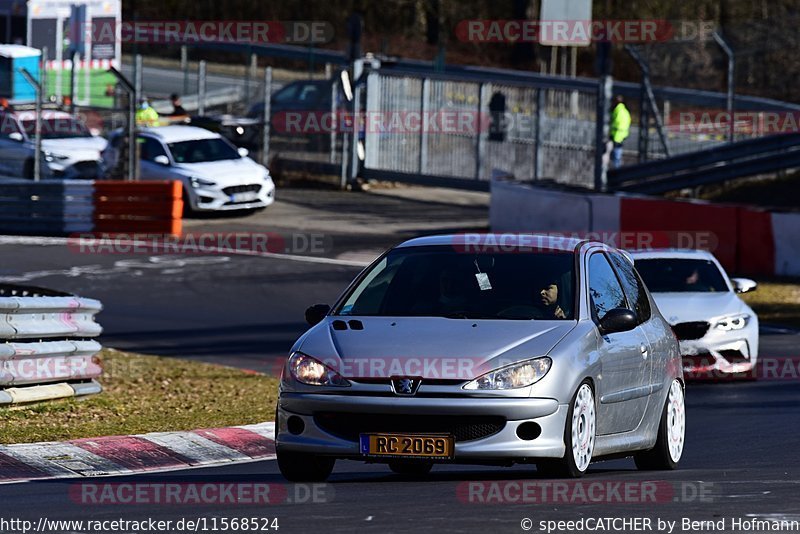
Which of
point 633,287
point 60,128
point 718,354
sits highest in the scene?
point 633,287

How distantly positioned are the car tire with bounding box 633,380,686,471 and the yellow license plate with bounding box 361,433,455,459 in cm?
198

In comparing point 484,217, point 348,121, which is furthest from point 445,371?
point 348,121

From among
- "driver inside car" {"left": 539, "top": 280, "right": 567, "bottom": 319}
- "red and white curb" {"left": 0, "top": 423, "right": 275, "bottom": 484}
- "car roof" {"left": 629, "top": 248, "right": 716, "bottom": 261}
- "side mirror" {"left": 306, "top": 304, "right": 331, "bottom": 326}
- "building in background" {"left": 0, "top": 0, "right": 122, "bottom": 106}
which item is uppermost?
"building in background" {"left": 0, "top": 0, "right": 122, "bottom": 106}

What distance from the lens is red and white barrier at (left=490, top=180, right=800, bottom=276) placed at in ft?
81.2

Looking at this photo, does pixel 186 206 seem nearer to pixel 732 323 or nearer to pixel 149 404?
pixel 732 323

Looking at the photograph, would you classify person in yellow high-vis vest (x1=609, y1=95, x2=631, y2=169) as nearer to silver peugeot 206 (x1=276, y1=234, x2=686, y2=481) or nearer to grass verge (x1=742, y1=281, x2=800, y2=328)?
grass verge (x1=742, y1=281, x2=800, y2=328)

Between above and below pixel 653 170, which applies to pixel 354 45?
above

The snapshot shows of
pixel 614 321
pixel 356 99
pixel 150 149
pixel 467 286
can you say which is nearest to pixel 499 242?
Result: pixel 467 286

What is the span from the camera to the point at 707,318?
15773mm

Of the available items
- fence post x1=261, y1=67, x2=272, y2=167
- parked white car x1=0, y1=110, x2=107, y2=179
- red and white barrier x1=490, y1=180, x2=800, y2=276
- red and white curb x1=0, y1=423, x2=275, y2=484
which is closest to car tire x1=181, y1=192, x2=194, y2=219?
parked white car x1=0, y1=110, x2=107, y2=179

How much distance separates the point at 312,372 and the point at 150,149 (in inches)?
889

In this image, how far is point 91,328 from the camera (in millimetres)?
13023

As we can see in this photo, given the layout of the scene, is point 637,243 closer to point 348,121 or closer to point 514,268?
point 348,121

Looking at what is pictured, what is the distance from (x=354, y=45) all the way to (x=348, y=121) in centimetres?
164
